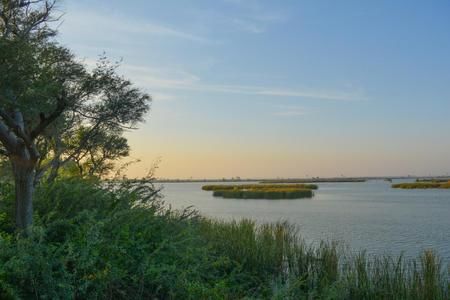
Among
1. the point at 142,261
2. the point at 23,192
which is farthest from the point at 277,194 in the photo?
the point at 142,261

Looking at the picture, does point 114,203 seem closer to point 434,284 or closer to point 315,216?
point 434,284

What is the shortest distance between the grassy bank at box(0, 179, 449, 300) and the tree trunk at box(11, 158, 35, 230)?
192 millimetres

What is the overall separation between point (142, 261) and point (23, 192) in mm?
2396

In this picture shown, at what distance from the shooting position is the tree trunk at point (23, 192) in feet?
27.6

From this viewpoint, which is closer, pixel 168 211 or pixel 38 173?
pixel 168 211

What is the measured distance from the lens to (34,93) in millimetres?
8508

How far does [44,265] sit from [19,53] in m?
3.88

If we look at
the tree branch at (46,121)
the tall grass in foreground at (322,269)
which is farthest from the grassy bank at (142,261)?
the tree branch at (46,121)

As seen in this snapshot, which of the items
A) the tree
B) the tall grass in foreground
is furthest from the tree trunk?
the tall grass in foreground

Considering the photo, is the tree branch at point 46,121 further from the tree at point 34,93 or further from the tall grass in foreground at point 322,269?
the tall grass in foreground at point 322,269

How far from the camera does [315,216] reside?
35688 mm

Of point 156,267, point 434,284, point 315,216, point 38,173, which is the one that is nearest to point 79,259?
point 156,267

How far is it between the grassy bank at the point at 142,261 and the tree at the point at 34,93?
967 millimetres

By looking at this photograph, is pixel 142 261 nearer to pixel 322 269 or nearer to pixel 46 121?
pixel 46 121
